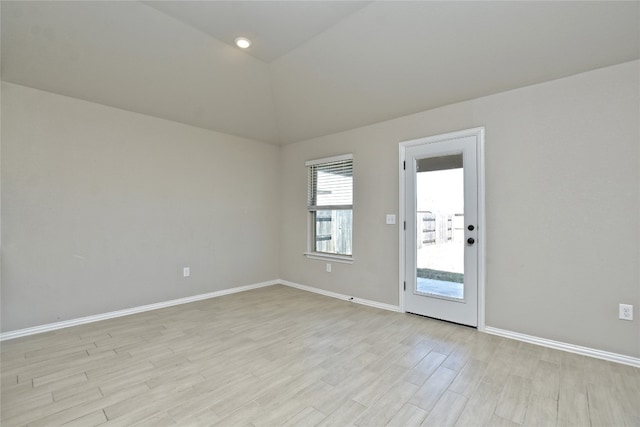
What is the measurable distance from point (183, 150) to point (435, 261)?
3.63 meters

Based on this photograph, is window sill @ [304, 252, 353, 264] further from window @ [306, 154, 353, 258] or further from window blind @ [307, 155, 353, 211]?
window blind @ [307, 155, 353, 211]

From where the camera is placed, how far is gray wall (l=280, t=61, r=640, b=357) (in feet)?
7.90

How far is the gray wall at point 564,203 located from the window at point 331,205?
1354 mm

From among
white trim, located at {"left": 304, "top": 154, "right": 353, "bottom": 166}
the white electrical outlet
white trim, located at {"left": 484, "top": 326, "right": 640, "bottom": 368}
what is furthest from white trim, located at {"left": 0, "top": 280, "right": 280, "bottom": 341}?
the white electrical outlet

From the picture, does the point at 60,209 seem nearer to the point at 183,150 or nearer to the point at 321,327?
the point at 183,150

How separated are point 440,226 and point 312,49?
7.95ft

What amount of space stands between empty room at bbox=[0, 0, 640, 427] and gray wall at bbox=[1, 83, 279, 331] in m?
0.02

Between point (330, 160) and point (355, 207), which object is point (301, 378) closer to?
point (355, 207)

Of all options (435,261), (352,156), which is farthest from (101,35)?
(435,261)

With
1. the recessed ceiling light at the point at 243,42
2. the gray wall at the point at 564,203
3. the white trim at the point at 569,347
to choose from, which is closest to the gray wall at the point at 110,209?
the recessed ceiling light at the point at 243,42

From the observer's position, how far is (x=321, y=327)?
3.16 meters

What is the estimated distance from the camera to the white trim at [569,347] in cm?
236

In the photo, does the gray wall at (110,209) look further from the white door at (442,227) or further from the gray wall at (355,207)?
the white door at (442,227)

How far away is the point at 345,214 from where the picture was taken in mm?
4457
